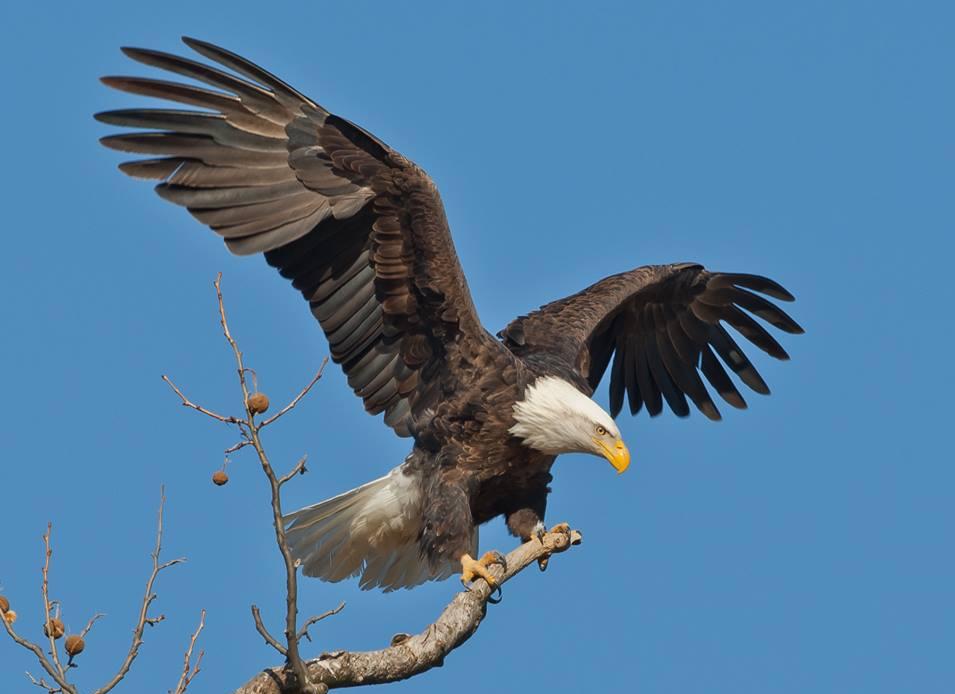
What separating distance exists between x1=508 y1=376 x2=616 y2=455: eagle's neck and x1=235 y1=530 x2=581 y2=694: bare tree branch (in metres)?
0.78

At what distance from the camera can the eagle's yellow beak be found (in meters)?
6.96

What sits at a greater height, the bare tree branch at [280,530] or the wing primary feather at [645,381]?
the wing primary feather at [645,381]

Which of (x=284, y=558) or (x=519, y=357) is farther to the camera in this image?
(x=519, y=357)

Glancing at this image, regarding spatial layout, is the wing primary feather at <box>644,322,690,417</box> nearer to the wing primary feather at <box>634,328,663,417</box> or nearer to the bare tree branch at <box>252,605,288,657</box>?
the wing primary feather at <box>634,328,663,417</box>

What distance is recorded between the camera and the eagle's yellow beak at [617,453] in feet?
22.8

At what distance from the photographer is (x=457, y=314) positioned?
7.03 m

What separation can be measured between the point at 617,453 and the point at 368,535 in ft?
4.68

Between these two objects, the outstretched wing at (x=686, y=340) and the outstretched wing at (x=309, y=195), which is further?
the outstretched wing at (x=686, y=340)

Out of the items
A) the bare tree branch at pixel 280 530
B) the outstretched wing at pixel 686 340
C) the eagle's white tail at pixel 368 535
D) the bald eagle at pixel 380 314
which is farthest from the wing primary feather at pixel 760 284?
the bare tree branch at pixel 280 530

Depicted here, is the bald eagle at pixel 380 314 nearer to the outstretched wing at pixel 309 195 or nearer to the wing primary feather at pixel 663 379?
the outstretched wing at pixel 309 195

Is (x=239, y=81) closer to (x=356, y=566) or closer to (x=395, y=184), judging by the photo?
(x=395, y=184)

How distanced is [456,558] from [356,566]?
1.21 meters

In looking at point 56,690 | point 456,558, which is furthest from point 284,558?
point 456,558

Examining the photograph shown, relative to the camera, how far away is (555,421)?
22.8 feet
